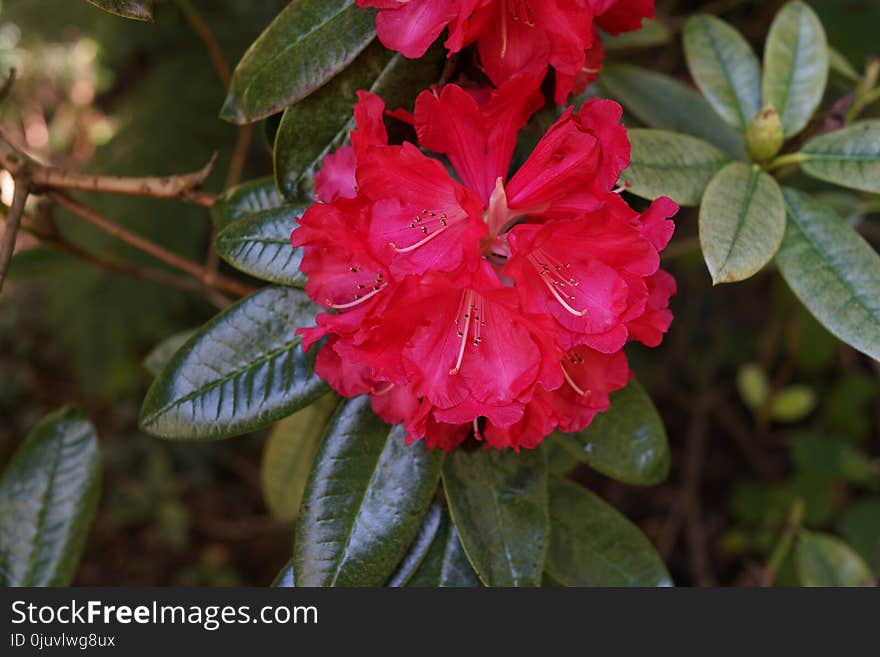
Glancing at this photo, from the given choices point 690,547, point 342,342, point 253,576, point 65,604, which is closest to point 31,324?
point 253,576

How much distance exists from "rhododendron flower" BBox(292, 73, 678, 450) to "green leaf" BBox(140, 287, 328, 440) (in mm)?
113

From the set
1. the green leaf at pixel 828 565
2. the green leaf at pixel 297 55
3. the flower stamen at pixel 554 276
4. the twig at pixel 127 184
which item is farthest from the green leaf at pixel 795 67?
the green leaf at pixel 828 565

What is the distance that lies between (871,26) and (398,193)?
1.66m

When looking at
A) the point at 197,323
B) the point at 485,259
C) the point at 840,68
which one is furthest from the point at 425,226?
the point at 197,323

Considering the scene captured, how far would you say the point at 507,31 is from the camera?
0.92 meters

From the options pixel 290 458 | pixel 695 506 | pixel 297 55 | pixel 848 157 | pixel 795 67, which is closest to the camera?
pixel 297 55

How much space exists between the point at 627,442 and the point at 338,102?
60cm

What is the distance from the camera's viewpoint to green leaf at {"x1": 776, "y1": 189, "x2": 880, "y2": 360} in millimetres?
992

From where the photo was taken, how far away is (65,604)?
4.03ft

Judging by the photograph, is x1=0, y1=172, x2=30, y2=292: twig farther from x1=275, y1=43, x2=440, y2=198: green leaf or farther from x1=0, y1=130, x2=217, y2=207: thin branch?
x1=275, y1=43, x2=440, y2=198: green leaf

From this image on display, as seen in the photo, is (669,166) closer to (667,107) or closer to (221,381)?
(667,107)

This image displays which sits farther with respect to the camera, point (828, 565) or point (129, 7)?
point (828, 565)

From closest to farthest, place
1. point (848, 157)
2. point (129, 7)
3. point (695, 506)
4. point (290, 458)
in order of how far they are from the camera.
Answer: point (129, 7) → point (848, 157) → point (290, 458) → point (695, 506)

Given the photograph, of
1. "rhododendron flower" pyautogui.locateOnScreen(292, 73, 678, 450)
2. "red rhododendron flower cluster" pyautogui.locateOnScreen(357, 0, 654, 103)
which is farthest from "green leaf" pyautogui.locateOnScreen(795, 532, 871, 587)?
"red rhododendron flower cluster" pyautogui.locateOnScreen(357, 0, 654, 103)
